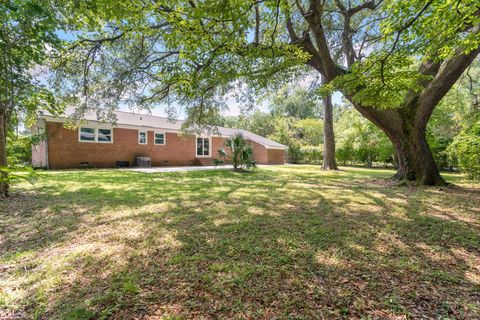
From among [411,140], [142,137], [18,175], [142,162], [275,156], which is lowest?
[142,162]

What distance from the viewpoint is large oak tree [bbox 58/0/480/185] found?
167 inches

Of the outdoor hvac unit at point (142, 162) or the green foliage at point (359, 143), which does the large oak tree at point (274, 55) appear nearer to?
the outdoor hvac unit at point (142, 162)

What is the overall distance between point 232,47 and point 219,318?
561 cm

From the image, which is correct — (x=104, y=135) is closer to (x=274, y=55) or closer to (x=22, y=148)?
(x=22, y=148)

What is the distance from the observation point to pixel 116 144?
49.5 ft

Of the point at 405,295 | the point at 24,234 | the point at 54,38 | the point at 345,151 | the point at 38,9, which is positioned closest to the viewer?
the point at 405,295

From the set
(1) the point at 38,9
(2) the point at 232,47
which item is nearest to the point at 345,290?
(2) the point at 232,47

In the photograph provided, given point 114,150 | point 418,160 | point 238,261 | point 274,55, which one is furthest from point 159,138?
point 238,261

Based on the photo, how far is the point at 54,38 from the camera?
5.06 meters

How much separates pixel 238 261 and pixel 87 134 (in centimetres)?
1501

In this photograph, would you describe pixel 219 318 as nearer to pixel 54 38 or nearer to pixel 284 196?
pixel 284 196

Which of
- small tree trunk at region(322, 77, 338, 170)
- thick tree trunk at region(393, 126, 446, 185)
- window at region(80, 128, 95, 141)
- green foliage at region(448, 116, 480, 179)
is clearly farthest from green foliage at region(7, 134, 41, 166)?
green foliage at region(448, 116, 480, 179)

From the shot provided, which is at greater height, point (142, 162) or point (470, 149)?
point (470, 149)

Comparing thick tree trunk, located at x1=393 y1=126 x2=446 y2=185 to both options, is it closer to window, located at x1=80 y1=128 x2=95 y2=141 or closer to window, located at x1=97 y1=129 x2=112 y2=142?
window, located at x1=97 y1=129 x2=112 y2=142
